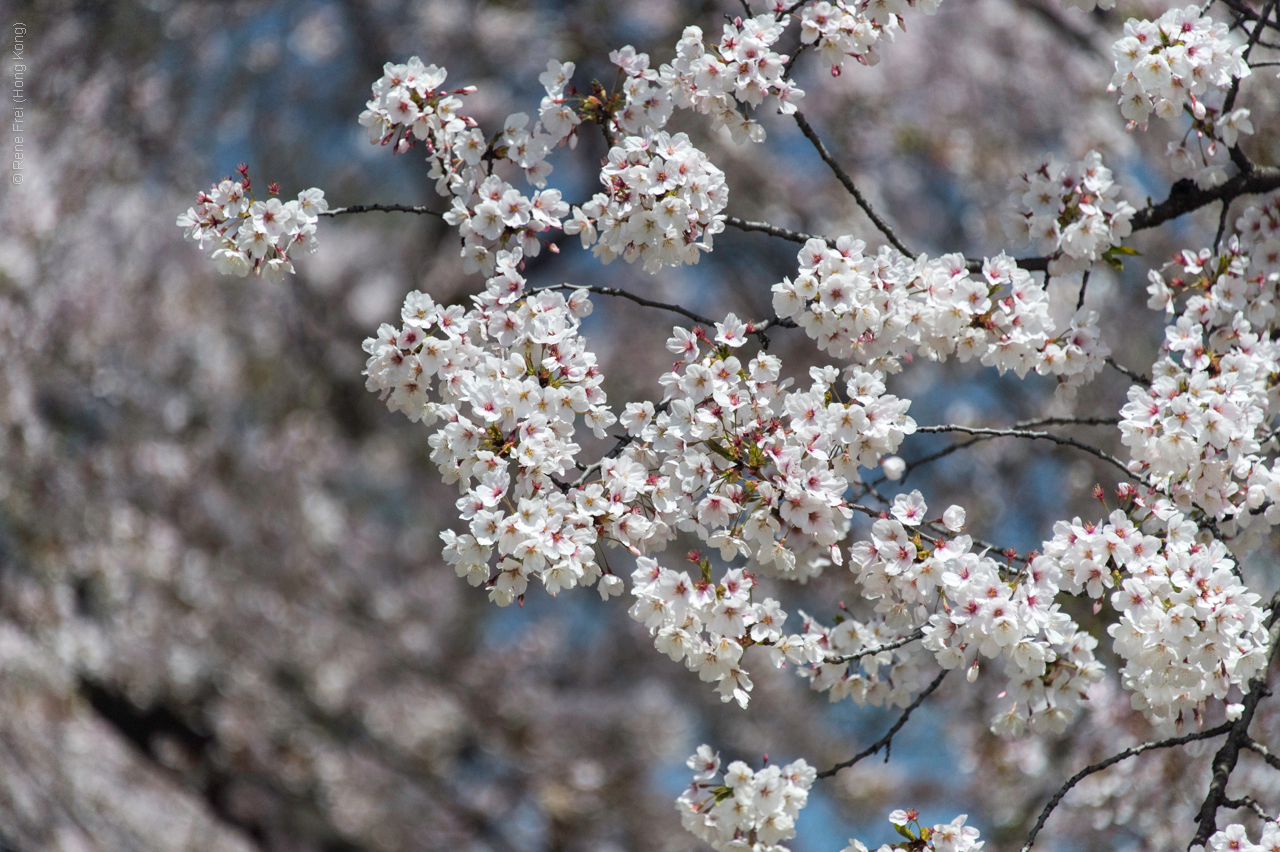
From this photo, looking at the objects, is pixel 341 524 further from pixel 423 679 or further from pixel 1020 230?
pixel 1020 230

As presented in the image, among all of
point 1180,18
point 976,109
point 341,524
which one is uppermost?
point 976,109

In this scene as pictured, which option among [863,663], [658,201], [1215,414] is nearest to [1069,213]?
[1215,414]

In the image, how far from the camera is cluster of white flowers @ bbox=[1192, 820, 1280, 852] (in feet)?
6.96

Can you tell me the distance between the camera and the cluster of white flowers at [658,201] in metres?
2.37

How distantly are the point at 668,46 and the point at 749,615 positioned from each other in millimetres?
4881

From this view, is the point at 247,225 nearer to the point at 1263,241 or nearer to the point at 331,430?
the point at 1263,241

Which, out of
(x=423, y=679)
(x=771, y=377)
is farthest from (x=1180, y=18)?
(x=423, y=679)

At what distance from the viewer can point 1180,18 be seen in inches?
97.4

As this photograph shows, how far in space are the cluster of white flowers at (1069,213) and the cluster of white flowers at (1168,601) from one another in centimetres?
74

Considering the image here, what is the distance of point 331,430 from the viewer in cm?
955

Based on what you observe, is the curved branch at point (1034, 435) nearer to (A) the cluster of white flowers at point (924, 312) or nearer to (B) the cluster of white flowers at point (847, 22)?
(A) the cluster of white flowers at point (924, 312)

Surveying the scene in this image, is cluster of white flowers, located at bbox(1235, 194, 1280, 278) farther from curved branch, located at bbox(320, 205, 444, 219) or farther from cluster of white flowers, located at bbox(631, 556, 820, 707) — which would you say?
curved branch, located at bbox(320, 205, 444, 219)

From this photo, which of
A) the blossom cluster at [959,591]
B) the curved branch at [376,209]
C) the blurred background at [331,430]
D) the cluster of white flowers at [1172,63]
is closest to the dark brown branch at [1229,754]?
the blossom cluster at [959,591]

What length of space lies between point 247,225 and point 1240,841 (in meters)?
2.67
